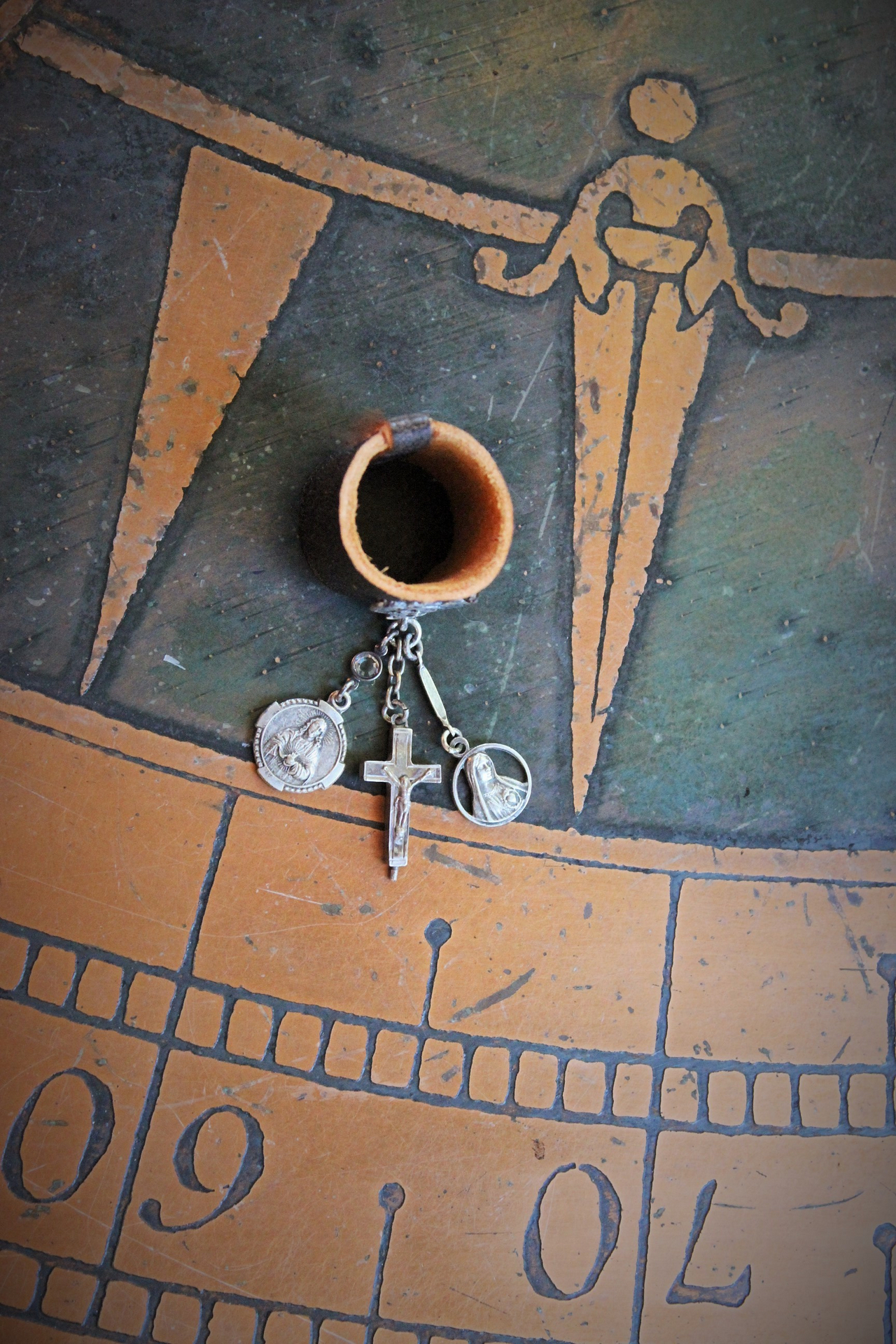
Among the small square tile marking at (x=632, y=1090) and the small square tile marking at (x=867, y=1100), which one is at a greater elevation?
the small square tile marking at (x=867, y=1100)

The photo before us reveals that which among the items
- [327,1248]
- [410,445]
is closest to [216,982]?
[327,1248]

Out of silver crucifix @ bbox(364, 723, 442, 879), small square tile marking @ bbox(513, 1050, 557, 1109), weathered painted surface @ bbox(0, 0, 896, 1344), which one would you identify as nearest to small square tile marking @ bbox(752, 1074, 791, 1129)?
weathered painted surface @ bbox(0, 0, 896, 1344)

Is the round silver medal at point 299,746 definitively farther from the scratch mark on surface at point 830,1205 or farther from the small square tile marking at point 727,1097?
the scratch mark on surface at point 830,1205

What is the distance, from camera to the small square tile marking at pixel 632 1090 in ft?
6.39

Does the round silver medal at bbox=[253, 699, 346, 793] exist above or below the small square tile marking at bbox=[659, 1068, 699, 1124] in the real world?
above

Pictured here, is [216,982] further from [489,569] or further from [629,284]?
[629,284]

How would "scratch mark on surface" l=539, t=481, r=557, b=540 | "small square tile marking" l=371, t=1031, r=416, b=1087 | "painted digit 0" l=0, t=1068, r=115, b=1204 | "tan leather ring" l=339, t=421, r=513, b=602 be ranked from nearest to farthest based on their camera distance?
1. "tan leather ring" l=339, t=421, r=513, b=602
2. "painted digit 0" l=0, t=1068, r=115, b=1204
3. "small square tile marking" l=371, t=1031, r=416, b=1087
4. "scratch mark on surface" l=539, t=481, r=557, b=540

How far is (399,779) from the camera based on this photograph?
1.88 metres

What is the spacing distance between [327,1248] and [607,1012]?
2.14 feet

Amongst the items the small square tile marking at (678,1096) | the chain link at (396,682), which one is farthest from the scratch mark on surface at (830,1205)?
the chain link at (396,682)

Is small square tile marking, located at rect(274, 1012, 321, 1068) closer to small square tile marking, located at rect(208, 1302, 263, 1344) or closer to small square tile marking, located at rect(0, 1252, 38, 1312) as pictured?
small square tile marking, located at rect(208, 1302, 263, 1344)

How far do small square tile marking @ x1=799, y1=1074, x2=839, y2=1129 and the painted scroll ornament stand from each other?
785mm

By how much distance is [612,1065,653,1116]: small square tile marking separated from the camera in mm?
1947

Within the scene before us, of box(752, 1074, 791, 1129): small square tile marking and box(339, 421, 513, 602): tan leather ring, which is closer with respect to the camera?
box(339, 421, 513, 602): tan leather ring
